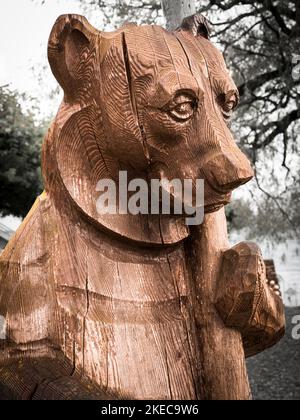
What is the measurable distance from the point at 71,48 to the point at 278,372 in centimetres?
633

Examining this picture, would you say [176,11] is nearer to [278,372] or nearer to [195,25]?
[195,25]

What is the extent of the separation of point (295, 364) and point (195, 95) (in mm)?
6489

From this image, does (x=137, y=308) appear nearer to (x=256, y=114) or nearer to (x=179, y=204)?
(x=179, y=204)

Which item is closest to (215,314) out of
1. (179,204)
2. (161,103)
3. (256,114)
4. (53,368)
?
(179,204)

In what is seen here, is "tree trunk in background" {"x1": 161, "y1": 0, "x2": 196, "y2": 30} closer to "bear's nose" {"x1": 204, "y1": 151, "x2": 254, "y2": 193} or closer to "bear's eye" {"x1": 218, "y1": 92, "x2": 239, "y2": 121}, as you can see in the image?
"bear's eye" {"x1": 218, "y1": 92, "x2": 239, "y2": 121}

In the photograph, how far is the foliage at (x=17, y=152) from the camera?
6684mm

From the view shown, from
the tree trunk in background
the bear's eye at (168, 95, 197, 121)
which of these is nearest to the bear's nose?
the bear's eye at (168, 95, 197, 121)

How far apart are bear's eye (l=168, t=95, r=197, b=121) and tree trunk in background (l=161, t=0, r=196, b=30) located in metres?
2.40

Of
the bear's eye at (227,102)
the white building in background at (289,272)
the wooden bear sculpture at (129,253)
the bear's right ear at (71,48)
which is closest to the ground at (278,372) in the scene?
the white building in background at (289,272)

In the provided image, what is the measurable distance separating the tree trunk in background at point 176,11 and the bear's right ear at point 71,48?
229cm

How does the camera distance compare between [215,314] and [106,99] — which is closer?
[106,99]

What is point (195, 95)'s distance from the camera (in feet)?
4.09

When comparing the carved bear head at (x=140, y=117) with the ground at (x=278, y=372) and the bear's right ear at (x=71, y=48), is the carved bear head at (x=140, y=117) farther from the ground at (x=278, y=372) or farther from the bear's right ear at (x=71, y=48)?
the ground at (x=278, y=372)
